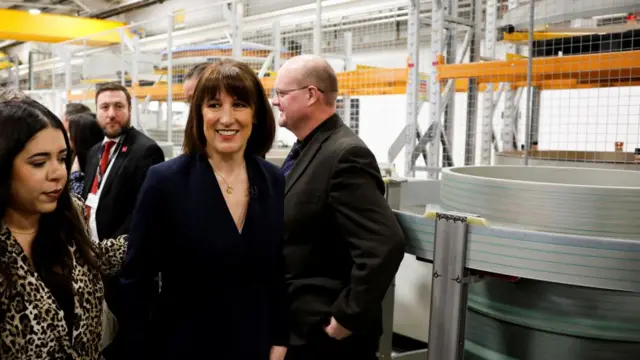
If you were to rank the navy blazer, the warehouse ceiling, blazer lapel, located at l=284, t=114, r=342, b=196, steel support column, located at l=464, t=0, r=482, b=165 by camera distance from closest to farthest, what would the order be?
the navy blazer → blazer lapel, located at l=284, t=114, r=342, b=196 → steel support column, located at l=464, t=0, r=482, b=165 → the warehouse ceiling

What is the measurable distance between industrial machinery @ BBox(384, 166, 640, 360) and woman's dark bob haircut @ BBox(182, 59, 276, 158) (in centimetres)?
59

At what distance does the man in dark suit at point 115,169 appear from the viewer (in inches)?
104

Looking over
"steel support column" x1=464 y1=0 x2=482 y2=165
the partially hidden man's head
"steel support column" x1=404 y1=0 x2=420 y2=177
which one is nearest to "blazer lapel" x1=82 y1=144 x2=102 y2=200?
the partially hidden man's head

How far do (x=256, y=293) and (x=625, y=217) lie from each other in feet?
3.52

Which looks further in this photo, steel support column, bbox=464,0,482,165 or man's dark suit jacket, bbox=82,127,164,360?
steel support column, bbox=464,0,482,165

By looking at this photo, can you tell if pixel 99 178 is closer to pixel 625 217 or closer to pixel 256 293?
pixel 256 293

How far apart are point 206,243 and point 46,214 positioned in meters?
0.36

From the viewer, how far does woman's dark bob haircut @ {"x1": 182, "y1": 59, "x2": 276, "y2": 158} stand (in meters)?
1.38

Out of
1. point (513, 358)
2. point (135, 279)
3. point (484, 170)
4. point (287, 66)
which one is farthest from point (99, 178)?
point (513, 358)

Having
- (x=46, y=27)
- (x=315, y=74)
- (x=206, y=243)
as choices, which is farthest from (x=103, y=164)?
(x=46, y=27)

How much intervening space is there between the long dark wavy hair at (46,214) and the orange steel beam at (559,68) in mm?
2871

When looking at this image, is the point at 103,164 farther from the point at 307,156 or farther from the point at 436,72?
the point at 436,72

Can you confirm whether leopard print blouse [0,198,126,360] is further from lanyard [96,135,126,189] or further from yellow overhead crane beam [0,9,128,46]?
yellow overhead crane beam [0,9,128,46]

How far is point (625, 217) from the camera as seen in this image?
5.38ft
